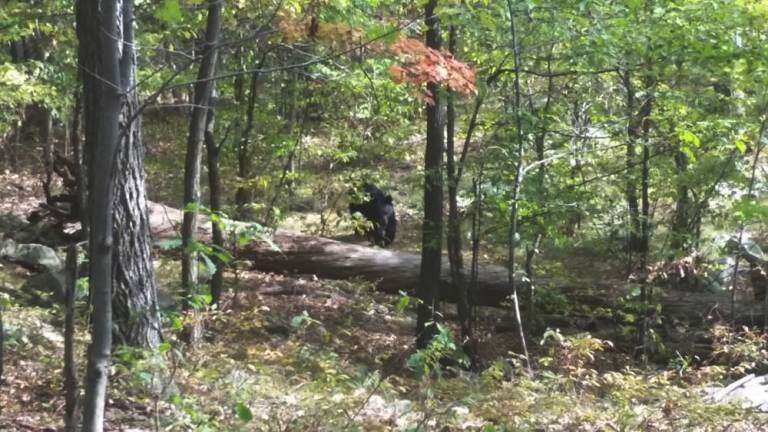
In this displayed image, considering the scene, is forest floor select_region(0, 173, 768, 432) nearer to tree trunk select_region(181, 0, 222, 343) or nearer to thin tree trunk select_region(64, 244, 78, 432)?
thin tree trunk select_region(64, 244, 78, 432)

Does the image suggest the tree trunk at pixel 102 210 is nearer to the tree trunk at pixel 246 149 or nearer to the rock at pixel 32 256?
the tree trunk at pixel 246 149

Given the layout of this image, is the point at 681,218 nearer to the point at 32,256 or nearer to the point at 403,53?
the point at 403,53

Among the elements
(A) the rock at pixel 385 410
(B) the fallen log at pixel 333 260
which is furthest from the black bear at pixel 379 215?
(A) the rock at pixel 385 410

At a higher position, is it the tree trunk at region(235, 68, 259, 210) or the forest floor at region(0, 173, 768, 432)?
the tree trunk at region(235, 68, 259, 210)

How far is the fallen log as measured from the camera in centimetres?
1023

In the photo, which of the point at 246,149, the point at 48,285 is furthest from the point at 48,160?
the point at 48,285

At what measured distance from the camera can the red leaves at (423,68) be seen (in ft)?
17.2

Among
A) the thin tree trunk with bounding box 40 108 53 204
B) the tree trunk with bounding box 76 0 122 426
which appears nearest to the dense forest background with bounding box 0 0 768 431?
the tree trunk with bounding box 76 0 122 426

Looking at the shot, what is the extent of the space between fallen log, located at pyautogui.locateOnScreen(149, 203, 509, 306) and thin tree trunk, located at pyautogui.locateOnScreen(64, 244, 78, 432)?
21.7ft

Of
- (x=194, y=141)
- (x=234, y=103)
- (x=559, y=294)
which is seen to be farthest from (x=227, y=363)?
(x=234, y=103)

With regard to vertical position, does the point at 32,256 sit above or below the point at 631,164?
below

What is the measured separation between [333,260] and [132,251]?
19.1ft

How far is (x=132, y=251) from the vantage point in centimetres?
484

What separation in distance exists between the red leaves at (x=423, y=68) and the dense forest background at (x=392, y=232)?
25mm
